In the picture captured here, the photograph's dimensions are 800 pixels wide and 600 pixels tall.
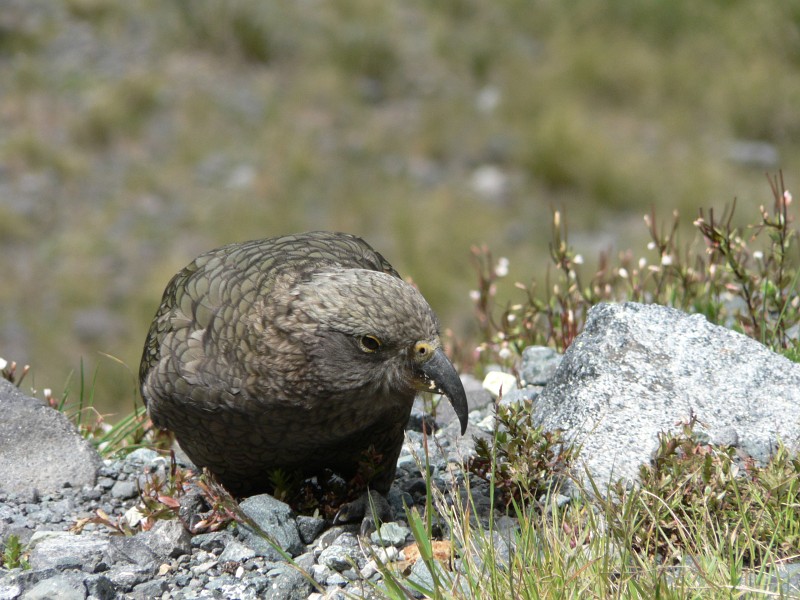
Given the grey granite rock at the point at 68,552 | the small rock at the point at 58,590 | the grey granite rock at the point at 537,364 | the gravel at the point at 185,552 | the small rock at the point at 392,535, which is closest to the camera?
the small rock at the point at 58,590

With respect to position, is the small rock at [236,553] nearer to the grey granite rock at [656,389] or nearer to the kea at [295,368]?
the kea at [295,368]

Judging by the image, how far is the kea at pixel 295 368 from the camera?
3.27 meters

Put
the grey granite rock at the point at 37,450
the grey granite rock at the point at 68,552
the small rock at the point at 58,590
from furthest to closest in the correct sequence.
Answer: the grey granite rock at the point at 37,450 < the grey granite rock at the point at 68,552 < the small rock at the point at 58,590

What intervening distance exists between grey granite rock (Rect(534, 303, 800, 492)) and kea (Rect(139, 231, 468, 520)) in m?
0.49

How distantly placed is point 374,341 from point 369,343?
18 mm

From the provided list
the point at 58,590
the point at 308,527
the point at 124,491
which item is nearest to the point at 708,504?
the point at 308,527

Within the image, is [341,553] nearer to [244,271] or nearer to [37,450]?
[244,271]

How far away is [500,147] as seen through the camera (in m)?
10.0

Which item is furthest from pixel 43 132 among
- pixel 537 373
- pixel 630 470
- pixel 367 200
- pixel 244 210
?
pixel 630 470

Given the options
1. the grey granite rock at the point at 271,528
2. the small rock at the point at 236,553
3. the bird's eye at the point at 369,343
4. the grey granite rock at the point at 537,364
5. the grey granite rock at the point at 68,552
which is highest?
the bird's eye at the point at 369,343

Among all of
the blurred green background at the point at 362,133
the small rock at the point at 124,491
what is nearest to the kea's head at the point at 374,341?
the small rock at the point at 124,491

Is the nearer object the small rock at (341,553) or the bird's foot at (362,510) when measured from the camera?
the small rock at (341,553)

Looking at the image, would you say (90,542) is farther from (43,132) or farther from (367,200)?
(43,132)

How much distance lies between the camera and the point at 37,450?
3887 millimetres
